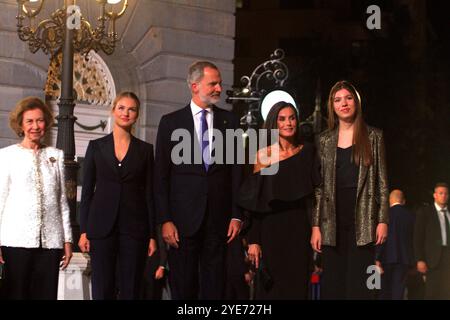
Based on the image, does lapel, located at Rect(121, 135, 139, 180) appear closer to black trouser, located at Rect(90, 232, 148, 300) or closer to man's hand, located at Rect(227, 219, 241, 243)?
black trouser, located at Rect(90, 232, 148, 300)

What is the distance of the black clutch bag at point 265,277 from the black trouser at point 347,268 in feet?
1.45

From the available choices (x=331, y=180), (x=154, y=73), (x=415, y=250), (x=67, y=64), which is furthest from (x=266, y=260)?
(x=154, y=73)

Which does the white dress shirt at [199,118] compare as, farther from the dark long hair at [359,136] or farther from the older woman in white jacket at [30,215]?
the older woman in white jacket at [30,215]

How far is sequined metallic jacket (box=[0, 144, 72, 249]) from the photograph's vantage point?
8586 millimetres

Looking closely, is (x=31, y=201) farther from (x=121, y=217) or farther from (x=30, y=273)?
(x=121, y=217)

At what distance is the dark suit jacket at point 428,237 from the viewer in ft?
50.1

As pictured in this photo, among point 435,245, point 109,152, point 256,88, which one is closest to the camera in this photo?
point 109,152

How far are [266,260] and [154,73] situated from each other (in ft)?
34.5

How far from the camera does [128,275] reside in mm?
8922

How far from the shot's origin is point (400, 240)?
16.9 metres

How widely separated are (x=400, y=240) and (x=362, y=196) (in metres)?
8.27

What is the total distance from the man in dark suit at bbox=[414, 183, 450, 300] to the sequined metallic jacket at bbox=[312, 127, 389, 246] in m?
6.50

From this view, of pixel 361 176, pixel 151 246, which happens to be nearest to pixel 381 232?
pixel 361 176
